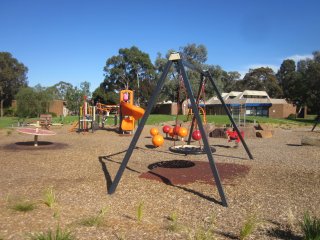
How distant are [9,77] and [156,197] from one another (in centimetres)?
6869

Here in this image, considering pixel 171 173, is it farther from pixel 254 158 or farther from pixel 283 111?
pixel 283 111

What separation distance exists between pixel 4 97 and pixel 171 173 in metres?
67.9

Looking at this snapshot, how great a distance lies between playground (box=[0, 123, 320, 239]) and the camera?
4242mm

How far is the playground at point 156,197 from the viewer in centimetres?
424

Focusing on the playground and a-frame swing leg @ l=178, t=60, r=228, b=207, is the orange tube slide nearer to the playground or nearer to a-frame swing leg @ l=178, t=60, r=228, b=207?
the playground

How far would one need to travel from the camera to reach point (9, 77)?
66750 mm

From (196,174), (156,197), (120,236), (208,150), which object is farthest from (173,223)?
(196,174)

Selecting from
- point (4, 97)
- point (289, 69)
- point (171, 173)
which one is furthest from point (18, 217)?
point (289, 69)

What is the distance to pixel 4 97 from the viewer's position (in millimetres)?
67188

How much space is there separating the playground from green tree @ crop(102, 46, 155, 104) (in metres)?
64.4

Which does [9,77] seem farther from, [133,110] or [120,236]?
[120,236]

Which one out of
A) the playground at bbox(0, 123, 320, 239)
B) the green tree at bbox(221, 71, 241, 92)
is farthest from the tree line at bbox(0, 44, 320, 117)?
the playground at bbox(0, 123, 320, 239)

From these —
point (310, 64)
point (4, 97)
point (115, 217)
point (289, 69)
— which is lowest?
point (115, 217)

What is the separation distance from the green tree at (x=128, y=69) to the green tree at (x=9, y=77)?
58.3 feet
